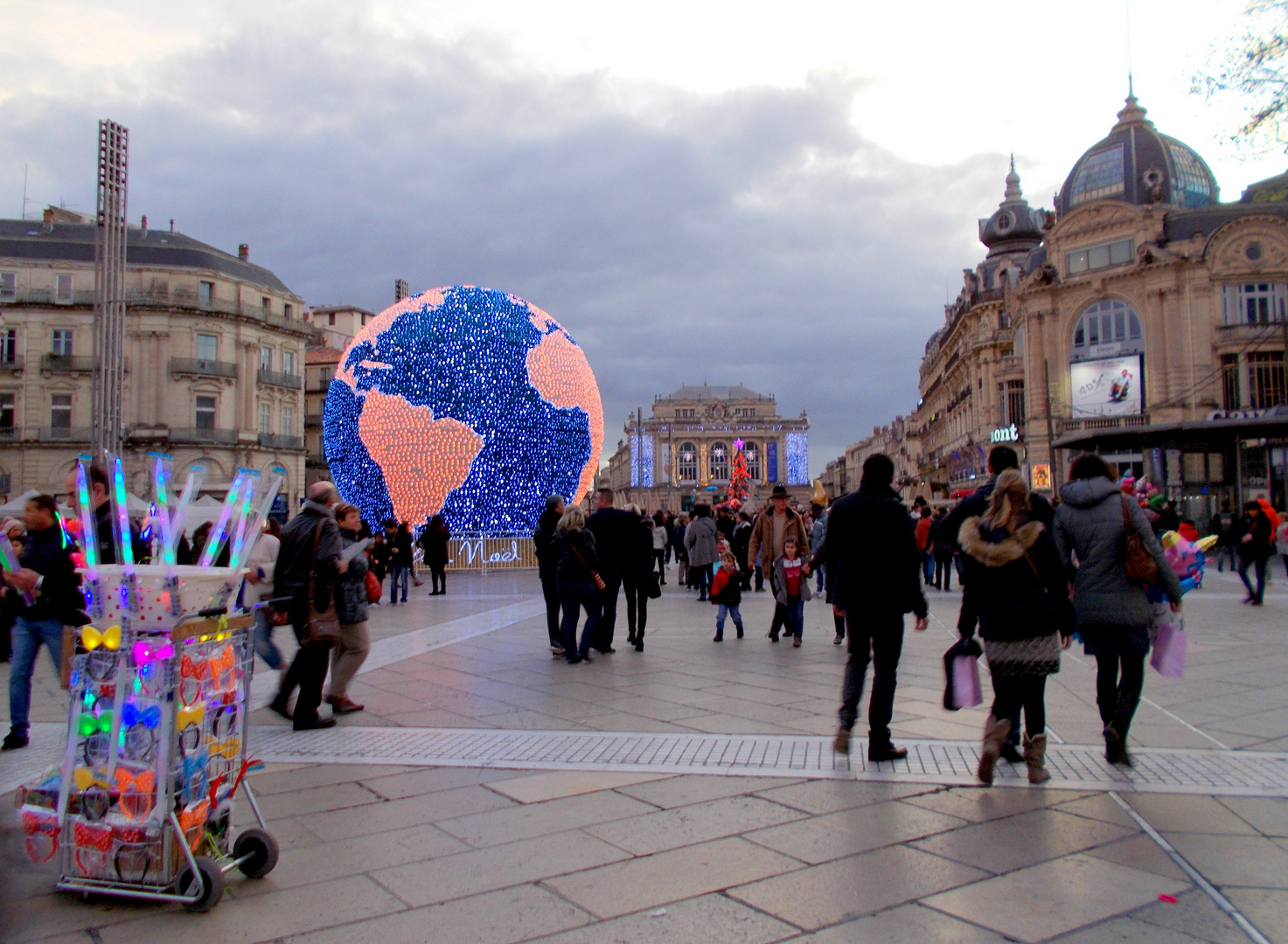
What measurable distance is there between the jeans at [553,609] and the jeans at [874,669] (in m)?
4.32

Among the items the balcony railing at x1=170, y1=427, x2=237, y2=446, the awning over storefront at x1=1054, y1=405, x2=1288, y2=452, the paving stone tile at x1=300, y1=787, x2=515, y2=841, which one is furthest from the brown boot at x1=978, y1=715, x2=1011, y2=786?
the balcony railing at x1=170, y1=427, x2=237, y2=446

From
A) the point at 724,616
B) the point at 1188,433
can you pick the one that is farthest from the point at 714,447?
the point at 724,616

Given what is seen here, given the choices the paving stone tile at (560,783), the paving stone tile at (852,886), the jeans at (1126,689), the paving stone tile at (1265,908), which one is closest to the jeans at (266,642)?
the paving stone tile at (560,783)

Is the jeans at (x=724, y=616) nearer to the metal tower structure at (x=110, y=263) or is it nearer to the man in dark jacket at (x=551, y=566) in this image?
the man in dark jacket at (x=551, y=566)

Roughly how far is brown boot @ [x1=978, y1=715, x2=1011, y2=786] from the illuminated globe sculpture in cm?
1639

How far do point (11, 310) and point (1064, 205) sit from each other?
1826 inches

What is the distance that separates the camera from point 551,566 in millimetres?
9180

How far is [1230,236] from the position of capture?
35.2 m

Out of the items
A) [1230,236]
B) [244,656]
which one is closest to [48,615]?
[244,656]

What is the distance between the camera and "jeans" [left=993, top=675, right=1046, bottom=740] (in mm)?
4547

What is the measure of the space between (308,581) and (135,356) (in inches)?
1585

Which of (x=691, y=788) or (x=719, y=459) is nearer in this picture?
(x=691, y=788)

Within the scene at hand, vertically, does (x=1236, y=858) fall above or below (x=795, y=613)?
below

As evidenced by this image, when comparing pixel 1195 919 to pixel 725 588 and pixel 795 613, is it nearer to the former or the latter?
pixel 795 613
